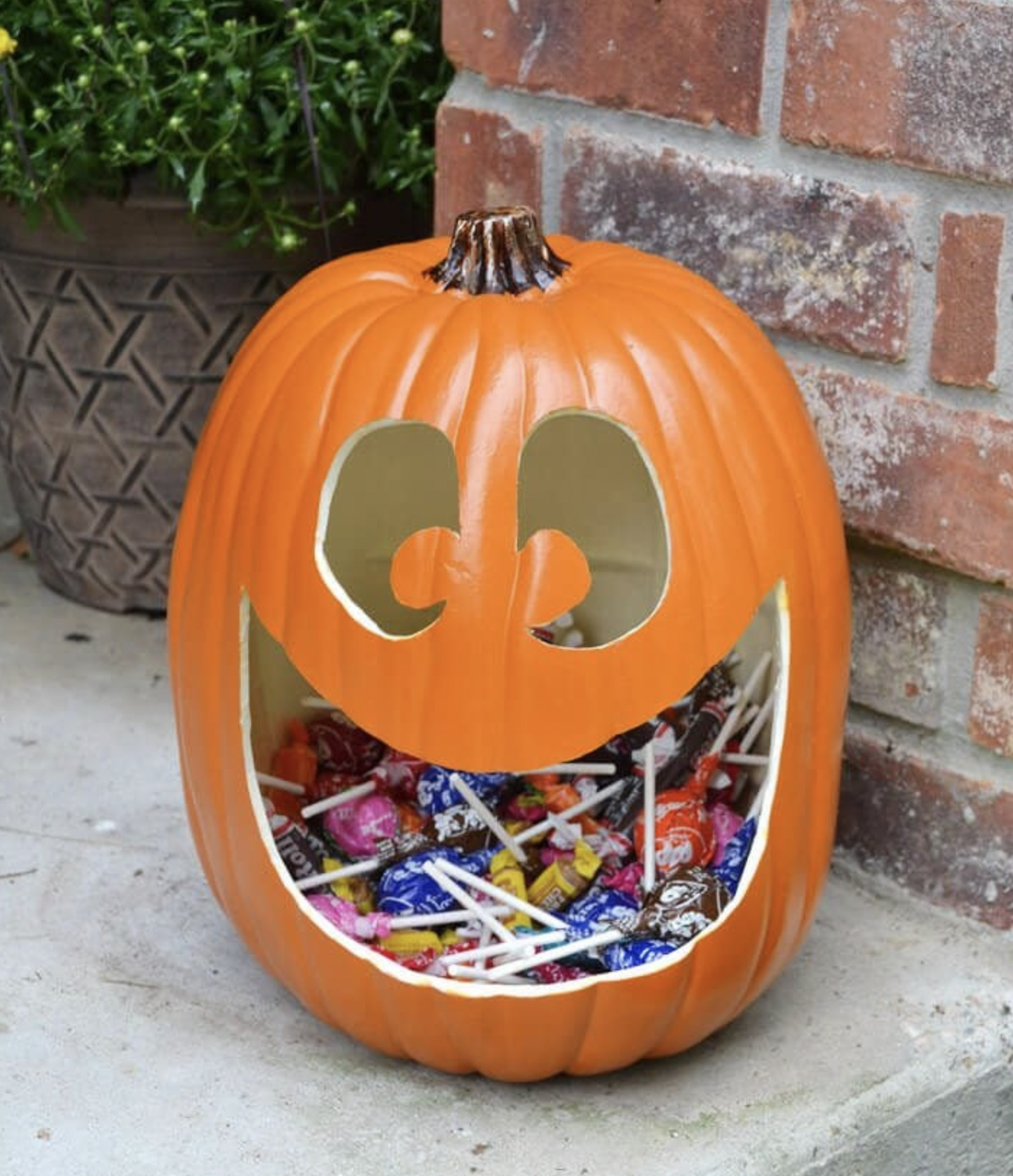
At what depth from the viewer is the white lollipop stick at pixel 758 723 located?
143cm

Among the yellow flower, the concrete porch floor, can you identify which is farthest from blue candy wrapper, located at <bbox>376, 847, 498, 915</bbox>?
the yellow flower

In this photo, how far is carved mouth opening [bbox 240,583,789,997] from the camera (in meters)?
1.22

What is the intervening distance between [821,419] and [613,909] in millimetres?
403

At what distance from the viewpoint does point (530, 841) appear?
143cm

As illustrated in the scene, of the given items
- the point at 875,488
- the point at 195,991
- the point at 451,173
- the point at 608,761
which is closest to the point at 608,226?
the point at 451,173

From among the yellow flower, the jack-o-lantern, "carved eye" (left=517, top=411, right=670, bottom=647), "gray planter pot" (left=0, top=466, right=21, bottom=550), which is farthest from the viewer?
"gray planter pot" (left=0, top=466, right=21, bottom=550)

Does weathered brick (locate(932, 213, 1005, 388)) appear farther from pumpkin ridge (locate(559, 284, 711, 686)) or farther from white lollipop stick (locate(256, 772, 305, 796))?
white lollipop stick (locate(256, 772, 305, 796))

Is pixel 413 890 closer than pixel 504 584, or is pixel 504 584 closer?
pixel 504 584

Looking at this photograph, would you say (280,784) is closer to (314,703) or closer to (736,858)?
(314,703)

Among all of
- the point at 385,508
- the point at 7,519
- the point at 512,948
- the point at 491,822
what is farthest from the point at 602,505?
the point at 7,519

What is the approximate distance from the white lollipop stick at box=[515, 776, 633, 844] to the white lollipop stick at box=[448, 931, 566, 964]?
127 mm

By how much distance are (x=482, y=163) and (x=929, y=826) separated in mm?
663

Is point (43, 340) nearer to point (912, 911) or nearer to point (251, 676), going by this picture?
point (251, 676)

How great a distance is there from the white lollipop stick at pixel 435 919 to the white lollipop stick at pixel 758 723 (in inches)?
9.2
